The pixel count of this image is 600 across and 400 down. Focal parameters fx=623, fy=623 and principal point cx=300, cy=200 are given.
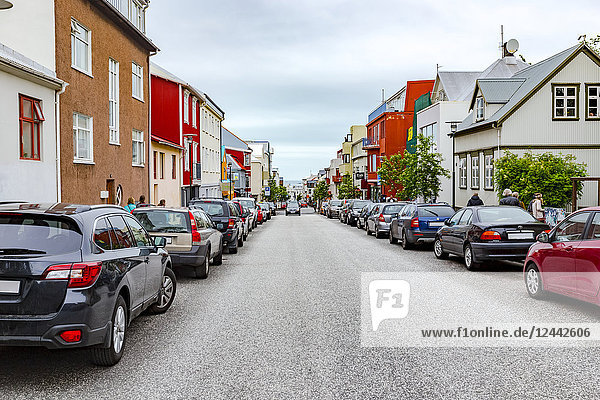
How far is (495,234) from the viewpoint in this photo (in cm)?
1315

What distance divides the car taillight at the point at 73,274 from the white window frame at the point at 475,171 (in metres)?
28.8

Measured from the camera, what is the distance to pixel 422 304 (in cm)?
933

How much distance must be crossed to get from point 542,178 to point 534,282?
15.4 metres

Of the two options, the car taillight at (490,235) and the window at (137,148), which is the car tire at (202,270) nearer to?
the car taillight at (490,235)

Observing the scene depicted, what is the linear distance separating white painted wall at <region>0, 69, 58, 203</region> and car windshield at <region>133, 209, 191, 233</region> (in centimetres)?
443

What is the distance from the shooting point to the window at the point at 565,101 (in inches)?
1126

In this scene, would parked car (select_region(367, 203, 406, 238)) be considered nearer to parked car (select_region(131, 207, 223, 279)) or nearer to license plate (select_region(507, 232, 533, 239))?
license plate (select_region(507, 232, 533, 239))

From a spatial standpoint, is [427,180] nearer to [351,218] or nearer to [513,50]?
[351,218]

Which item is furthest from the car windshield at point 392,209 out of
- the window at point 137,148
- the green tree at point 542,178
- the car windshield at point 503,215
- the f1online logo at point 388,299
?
the f1online logo at point 388,299

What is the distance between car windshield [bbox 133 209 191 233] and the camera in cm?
1218

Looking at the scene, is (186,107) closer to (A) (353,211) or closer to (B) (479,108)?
(A) (353,211)

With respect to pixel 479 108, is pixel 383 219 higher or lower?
lower

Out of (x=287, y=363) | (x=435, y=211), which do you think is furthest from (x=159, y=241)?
(x=435, y=211)

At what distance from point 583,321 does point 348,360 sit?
3.65 meters
